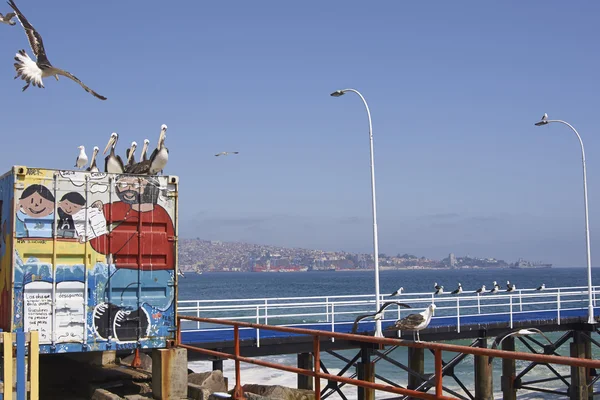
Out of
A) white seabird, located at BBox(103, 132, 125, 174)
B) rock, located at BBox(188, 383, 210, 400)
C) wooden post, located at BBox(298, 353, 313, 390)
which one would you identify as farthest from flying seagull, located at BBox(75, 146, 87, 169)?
wooden post, located at BBox(298, 353, 313, 390)

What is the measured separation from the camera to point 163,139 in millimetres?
13914

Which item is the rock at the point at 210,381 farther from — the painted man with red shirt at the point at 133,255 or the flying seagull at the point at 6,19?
the flying seagull at the point at 6,19

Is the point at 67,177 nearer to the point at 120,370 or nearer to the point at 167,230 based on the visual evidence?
the point at 167,230

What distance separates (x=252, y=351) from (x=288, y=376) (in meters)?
15.9

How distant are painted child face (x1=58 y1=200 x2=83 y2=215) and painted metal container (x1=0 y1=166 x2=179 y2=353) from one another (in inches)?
0.6

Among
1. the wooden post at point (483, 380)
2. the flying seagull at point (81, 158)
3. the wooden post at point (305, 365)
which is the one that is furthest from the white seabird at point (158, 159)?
the wooden post at point (483, 380)

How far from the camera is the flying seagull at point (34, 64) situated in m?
12.0

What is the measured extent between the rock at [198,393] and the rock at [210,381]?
153 centimetres

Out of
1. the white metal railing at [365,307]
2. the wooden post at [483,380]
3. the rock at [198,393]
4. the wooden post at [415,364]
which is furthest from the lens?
the wooden post at [483,380]

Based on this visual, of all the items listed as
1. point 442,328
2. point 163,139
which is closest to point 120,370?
point 163,139

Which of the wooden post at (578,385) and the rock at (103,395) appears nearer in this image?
the rock at (103,395)

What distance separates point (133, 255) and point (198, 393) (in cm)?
250

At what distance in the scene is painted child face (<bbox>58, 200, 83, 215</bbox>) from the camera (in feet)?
39.7

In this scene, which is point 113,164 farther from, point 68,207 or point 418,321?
point 418,321
